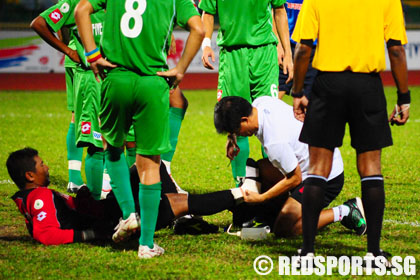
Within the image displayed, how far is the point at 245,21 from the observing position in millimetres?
6332

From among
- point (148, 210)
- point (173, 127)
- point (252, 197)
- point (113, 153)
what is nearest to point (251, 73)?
point (173, 127)

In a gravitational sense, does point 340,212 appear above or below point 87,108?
below

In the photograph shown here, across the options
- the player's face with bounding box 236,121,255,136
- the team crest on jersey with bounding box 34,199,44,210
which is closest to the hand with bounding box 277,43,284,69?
the player's face with bounding box 236,121,255,136

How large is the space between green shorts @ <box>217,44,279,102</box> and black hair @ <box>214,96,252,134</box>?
1.78 m

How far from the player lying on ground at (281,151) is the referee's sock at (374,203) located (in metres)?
0.51

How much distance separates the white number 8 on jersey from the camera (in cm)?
434

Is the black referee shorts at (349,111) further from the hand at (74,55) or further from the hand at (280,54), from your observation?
the hand at (280,54)

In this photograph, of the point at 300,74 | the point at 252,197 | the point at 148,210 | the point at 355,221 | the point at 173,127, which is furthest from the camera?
the point at 173,127

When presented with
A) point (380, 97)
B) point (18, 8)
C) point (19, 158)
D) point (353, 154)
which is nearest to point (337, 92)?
point (380, 97)

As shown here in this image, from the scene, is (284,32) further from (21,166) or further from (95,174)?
(21,166)

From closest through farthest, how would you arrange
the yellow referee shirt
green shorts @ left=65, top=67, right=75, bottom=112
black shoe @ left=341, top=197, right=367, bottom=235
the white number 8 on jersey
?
the yellow referee shirt → the white number 8 on jersey → black shoe @ left=341, top=197, right=367, bottom=235 → green shorts @ left=65, top=67, right=75, bottom=112

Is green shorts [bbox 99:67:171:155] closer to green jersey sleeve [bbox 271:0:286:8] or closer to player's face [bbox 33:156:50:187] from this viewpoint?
player's face [bbox 33:156:50:187]

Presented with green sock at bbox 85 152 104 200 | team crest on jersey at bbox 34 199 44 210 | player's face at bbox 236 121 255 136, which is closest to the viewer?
player's face at bbox 236 121 255 136

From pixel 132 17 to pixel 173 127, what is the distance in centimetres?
243
